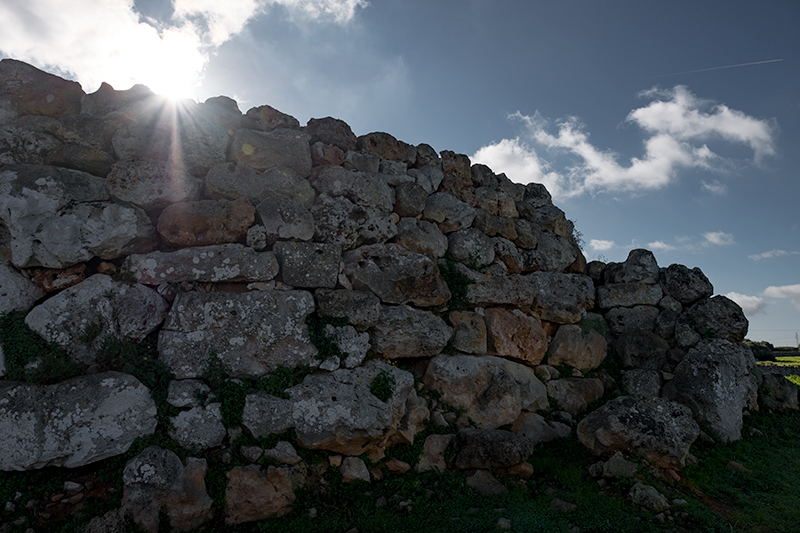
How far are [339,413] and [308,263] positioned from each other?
6.92ft

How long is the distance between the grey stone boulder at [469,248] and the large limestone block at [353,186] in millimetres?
1382

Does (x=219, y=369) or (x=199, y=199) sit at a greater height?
(x=199, y=199)

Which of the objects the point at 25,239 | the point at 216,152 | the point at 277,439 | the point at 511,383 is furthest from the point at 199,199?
the point at 511,383

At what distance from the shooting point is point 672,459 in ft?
20.2

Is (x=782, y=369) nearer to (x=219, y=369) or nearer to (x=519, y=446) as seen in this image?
(x=519, y=446)

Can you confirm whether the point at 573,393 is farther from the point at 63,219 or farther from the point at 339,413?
the point at 63,219

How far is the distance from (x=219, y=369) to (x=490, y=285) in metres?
4.63

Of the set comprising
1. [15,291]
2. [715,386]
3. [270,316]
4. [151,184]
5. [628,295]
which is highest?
[151,184]

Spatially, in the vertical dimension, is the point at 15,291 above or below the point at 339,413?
above

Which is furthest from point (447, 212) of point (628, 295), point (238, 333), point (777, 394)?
point (777, 394)

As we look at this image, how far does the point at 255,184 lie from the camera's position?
→ 6.71m

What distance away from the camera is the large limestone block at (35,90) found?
19.8 feet

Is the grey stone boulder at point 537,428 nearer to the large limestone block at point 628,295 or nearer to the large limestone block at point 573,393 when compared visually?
the large limestone block at point 573,393

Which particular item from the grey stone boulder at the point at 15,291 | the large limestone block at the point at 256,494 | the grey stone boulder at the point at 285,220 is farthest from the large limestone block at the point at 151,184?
the large limestone block at the point at 256,494
